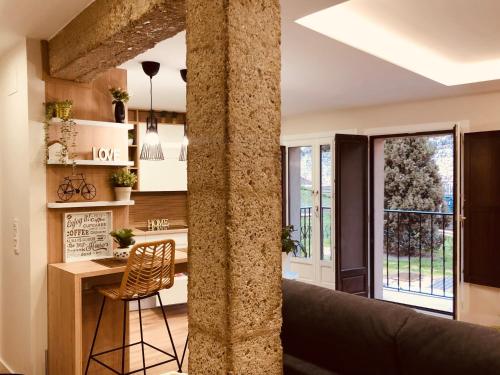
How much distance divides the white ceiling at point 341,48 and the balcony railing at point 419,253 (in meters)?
2.52

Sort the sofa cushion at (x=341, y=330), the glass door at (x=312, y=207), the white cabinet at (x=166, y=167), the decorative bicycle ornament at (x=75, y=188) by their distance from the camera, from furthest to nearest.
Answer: the glass door at (x=312, y=207) < the white cabinet at (x=166, y=167) < the decorative bicycle ornament at (x=75, y=188) < the sofa cushion at (x=341, y=330)

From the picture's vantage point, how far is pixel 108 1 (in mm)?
2324

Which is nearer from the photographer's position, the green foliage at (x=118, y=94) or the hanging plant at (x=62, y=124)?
the hanging plant at (x=62, y=124)

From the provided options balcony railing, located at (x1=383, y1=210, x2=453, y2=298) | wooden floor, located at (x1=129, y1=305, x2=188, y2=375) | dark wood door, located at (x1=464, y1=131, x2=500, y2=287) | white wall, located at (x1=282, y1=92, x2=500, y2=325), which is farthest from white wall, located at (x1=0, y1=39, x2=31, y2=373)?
balcony railing, located at (x1=383, y1=210, x2=453, y2=298)

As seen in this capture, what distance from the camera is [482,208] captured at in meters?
4.67

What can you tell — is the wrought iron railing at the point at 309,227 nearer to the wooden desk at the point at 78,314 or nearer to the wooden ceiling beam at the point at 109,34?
the wooden desk at the point at 78,314

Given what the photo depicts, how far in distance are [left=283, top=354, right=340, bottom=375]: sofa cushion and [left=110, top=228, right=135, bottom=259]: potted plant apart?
5.25ft

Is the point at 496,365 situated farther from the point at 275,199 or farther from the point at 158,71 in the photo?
the point at 158,71

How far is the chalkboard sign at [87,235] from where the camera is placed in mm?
3311

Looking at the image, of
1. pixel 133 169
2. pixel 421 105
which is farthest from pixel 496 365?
pixel 133 169

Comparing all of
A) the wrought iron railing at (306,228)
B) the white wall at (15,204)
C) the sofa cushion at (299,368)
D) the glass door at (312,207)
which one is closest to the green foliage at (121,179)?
the white wall at (15,204)

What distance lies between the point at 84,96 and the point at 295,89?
2128mm

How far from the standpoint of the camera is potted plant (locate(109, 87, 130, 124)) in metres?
3.46

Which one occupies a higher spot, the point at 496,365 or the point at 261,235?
the point at 261,235
